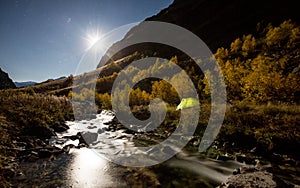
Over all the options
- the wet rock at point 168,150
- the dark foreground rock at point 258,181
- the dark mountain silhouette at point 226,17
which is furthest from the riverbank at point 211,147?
the dark mountain silhouette at point 226,17

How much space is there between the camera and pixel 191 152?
1489 centimetres

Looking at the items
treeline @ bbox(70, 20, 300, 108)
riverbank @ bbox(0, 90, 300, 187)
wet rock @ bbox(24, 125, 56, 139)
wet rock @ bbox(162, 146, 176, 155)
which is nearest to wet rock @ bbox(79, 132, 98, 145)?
riverbank @ bbox(0, 90, 300, 187)

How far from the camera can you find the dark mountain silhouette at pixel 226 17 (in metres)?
112

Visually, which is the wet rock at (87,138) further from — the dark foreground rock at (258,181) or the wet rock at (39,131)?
the dark foreground rock at (258,181)

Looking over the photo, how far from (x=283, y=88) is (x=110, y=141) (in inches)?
901

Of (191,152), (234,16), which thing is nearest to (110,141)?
(191,152)

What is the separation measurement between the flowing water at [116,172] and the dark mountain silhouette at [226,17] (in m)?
110

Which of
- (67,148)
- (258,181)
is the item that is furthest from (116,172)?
(258,181)

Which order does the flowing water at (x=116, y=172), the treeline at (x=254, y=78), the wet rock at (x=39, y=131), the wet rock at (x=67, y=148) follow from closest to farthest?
the flowing water at (x=116, y=172) → the wet rock at (x=67, y=148) → the wet rock at (x=39, y=131) → the treeline at (x=254, y=78)

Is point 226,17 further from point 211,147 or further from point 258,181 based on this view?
point 258,181

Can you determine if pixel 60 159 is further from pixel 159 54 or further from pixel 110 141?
pixel 159 54

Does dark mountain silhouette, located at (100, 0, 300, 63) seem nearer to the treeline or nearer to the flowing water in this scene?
the treeline

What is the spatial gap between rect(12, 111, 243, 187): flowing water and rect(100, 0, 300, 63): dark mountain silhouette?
11018 centimetres

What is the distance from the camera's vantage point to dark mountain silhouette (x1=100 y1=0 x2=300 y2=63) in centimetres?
11219
